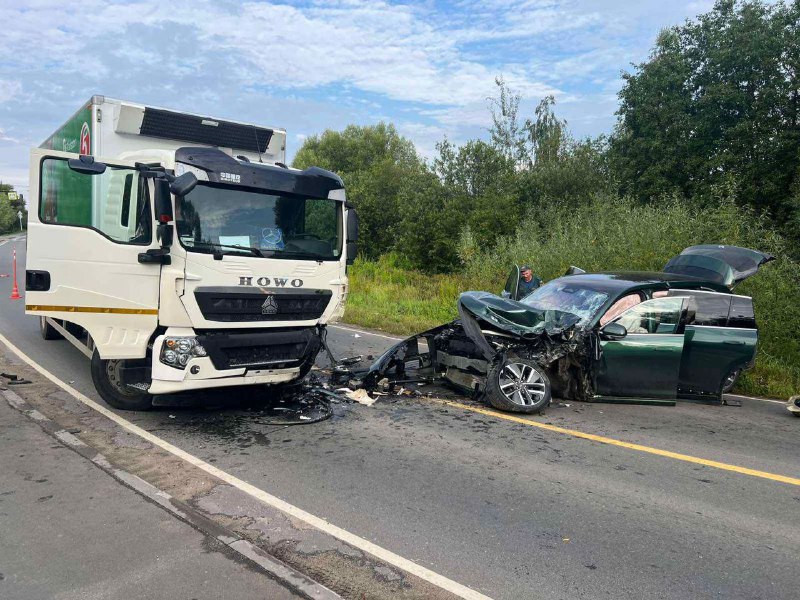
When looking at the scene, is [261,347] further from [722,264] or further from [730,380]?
[722,264]

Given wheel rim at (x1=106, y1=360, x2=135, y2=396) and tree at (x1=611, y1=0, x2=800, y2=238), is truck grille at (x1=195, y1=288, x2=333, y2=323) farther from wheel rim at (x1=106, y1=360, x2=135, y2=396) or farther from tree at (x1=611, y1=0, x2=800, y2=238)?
tree at (x1=611, y1=0, x2=800, y2=238)

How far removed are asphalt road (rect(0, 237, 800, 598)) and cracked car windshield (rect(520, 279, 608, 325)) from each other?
121 cm

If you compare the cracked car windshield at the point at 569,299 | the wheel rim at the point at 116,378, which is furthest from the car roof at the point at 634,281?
the wheel rim at the point at 116,378

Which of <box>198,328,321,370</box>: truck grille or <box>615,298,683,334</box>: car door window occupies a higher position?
<box>615,298,683,334</box>: car door window

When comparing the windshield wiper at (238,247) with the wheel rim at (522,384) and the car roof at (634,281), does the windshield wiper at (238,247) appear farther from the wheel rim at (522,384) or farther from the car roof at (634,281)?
the car roof at (634,281)

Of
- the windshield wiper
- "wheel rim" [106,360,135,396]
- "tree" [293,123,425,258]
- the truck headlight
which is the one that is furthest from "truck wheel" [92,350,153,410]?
"tree" [293,123,425,258]

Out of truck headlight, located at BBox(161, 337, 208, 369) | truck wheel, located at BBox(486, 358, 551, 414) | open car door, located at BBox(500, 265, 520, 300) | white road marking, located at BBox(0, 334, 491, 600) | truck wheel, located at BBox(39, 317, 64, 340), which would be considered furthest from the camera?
truck wheel, located at BBox(39, 317, 64, 340)

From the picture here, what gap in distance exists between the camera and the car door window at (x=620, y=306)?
24.4 ft

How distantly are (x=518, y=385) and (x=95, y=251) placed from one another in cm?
473

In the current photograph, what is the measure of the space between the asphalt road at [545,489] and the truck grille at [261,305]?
45.3 inches

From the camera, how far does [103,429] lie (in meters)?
6.14

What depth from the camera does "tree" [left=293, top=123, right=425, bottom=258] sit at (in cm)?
3372

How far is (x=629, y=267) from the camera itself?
1329 centimetres

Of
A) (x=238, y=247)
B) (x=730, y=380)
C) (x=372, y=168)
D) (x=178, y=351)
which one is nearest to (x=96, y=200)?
(x=238, y=247)
